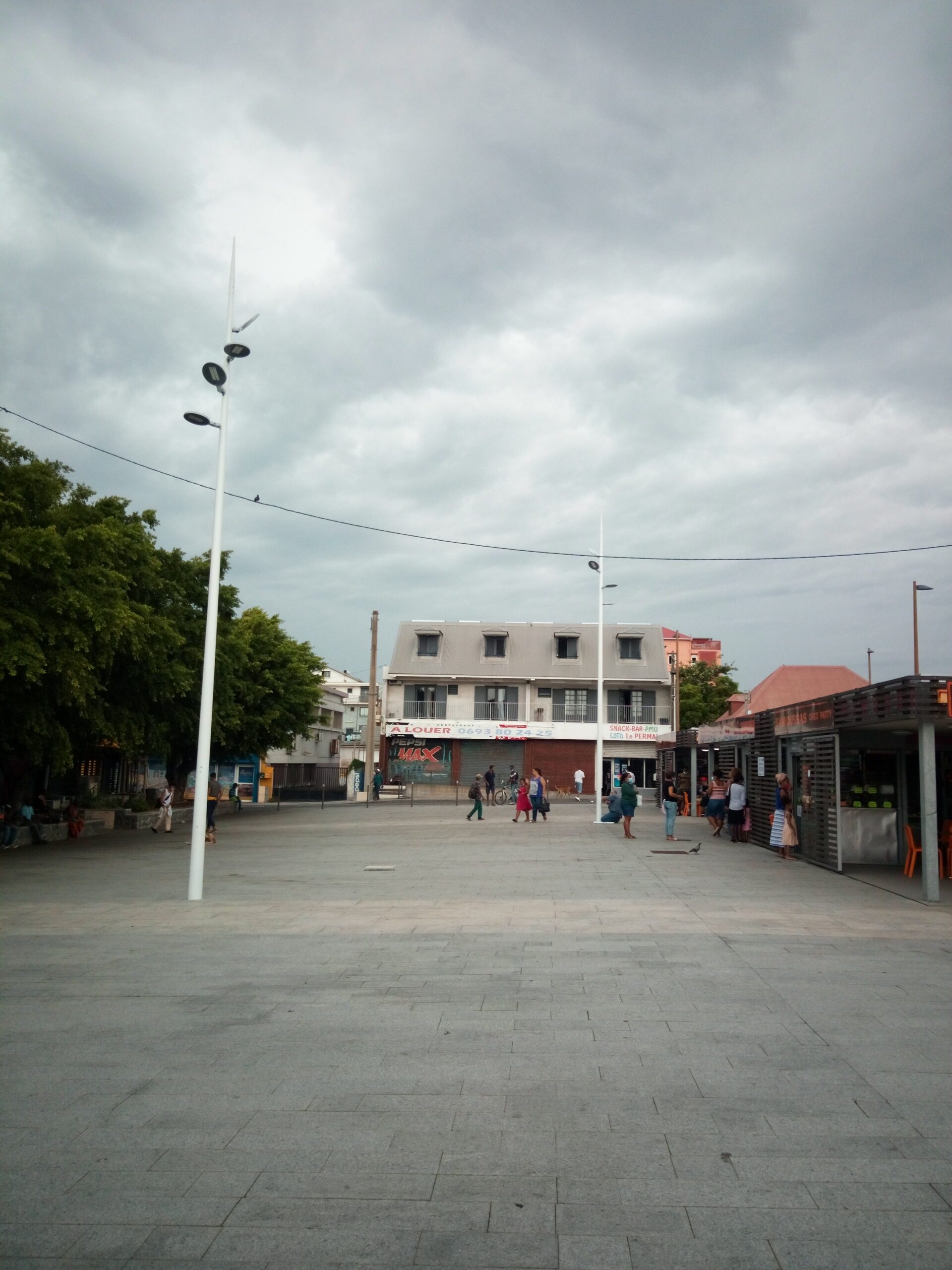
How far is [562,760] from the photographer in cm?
5697

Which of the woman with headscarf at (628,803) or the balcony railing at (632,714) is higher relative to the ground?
the balcony railing at (632,714)

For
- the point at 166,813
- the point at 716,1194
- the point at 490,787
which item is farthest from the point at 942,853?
the point at 490,787

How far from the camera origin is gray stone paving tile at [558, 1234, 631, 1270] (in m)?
3.62

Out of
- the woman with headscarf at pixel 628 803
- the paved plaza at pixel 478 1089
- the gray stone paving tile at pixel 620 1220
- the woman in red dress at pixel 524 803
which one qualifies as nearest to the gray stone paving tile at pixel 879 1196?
the paved plaza at pixel 478 1089

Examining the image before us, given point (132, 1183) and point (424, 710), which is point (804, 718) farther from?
point (424, 710)

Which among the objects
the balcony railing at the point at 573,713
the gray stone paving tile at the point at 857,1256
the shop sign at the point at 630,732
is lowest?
the gray stone paving tile at the point at 857,1256

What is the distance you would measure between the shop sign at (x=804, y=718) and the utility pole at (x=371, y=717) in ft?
85.0

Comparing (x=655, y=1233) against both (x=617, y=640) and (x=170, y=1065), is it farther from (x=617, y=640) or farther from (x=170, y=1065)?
(x=617, y=640)

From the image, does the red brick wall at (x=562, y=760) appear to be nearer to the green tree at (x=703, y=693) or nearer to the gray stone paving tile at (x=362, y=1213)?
the green tree at (x=703, y=693)

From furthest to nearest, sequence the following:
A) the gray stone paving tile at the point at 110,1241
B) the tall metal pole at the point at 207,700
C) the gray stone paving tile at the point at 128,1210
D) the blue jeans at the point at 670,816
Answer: the blue jeans at the point at 670,816
the tall metal pole at the point at 207,700
the gray stone paving tile at the point at 128,1210
the gray stone paving tile at the point at 110,1241

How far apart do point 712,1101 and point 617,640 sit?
55.3 metres

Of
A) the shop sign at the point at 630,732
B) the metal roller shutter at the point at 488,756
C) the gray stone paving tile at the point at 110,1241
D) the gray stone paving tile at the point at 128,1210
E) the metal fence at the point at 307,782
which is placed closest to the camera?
the gray stone paving tile at the point at 110,1241

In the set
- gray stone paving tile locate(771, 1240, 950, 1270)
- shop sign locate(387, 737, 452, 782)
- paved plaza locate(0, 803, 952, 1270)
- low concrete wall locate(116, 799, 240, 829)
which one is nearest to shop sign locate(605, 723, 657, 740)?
shop sign locate(387, 737, 452, 782)

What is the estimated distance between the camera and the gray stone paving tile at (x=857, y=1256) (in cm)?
363
